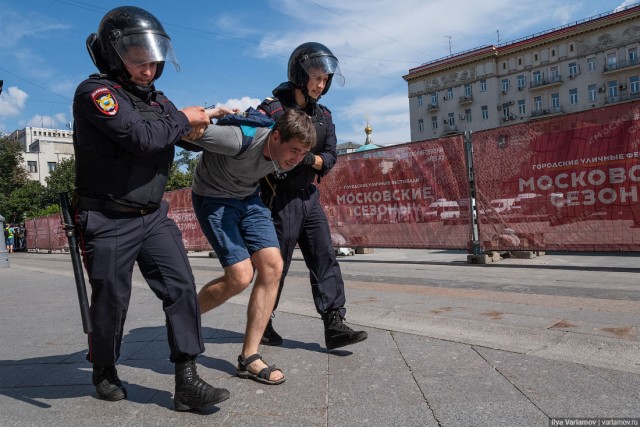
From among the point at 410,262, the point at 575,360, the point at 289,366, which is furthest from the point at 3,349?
the point at 410,262

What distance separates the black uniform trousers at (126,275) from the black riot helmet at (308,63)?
4.38 ft

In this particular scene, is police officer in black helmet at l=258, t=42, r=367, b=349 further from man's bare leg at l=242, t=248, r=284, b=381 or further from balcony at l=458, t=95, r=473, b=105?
balcony at l=458, t=95, r=473, b=105

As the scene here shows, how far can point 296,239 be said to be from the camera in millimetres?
3412

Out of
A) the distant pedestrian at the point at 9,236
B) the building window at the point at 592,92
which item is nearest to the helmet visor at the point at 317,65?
the distant pedestrian at the point at 9,236

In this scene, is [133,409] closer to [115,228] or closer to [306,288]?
[115,228]

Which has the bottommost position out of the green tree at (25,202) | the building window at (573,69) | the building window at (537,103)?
the green tree at (25,202)

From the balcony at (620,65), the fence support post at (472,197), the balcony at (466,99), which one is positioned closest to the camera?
the fence support post at (472,197)

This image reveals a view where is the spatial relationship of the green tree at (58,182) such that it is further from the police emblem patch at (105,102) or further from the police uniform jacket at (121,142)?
the police emblem patch at (105,102)

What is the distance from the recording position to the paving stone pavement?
2.29m

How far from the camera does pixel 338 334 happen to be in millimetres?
3225

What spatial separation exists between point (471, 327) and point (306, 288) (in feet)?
9.49

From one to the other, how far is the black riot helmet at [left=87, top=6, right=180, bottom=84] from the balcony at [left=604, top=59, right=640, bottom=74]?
6475 cm

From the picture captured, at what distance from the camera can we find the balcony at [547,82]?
62812 millimetres

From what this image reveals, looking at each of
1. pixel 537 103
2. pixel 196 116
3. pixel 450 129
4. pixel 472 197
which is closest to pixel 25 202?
pixel 472 197
